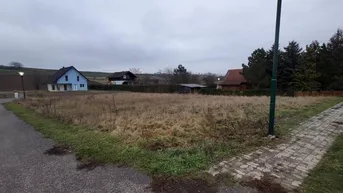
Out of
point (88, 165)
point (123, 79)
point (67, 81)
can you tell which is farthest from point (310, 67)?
point (67, 81)

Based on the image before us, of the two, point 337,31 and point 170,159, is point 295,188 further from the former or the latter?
point 337,31

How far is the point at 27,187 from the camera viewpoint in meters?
3.15

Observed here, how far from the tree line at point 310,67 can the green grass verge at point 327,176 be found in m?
25.2

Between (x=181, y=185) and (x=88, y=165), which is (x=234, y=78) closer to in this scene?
(x=88, y=165)

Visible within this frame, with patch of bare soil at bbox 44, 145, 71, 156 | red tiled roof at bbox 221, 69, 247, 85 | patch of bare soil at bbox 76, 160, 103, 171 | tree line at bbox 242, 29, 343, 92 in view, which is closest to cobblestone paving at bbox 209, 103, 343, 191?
patch of bare soil at bbox 76, 160, 103, 171

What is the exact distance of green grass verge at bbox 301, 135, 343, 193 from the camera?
2874mm

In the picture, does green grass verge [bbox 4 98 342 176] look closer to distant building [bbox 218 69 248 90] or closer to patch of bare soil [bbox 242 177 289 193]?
patch of bare soil [bbox 242 177 289 193]

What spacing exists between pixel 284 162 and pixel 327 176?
673mm

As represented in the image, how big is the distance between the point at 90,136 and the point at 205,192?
161 inches

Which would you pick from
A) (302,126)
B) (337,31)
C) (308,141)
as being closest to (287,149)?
(308,141)

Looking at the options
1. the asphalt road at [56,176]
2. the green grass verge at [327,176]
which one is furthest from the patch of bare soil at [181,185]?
the green grass verge at [327,176]

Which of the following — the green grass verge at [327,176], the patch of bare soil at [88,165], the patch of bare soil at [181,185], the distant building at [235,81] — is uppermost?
the distant building at [235,81]

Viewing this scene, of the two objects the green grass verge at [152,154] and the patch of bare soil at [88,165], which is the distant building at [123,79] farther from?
the patch of bare soil at [88,165]

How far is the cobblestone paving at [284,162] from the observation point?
10.7ft
